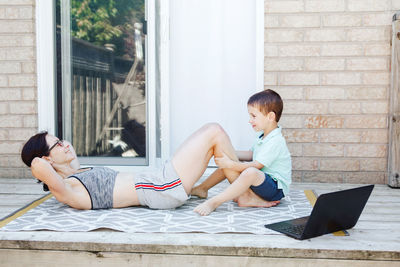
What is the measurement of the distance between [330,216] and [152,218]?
973mm

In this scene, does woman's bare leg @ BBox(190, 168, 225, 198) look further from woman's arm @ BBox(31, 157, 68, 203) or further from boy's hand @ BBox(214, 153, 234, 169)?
woman's arm @ BBox(31, 157, 68, 203)

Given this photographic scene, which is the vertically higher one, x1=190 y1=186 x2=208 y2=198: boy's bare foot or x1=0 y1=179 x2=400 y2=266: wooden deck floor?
x1=190 y1=186 x2=208 y2=198: boy's bare foot

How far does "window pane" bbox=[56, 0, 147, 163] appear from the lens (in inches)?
155

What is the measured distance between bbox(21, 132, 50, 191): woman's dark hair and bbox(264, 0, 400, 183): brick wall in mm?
1857

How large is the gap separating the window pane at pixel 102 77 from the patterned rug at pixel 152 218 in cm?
124

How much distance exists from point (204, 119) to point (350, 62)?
1298 mm

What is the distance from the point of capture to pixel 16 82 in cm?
390

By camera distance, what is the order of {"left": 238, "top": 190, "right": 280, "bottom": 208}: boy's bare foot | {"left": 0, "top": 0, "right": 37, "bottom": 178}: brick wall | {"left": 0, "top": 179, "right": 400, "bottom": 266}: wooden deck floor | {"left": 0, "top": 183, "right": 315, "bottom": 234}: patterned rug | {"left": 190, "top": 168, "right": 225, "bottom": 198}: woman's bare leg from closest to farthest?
{"left": 0, "top": 179, "right": 400, "bottom": 266}: wooden deck floor → {"left": 0, "top": 183, "right": 315, "bottom": 234}: patterned rug → {"left": 238, "top": 190, "right": 280, "bottom": 208}: boy's bare foot → {"left": 190, "top": 168, "right": 225, "bottom": 198}: woman's bare leg → {"left": 0, "top": 0, "right": 37, "bottom": 178}: brick wall

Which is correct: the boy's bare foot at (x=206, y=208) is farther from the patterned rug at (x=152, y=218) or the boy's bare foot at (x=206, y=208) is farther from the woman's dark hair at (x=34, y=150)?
the woman's dark hair at (x=34, y=150)

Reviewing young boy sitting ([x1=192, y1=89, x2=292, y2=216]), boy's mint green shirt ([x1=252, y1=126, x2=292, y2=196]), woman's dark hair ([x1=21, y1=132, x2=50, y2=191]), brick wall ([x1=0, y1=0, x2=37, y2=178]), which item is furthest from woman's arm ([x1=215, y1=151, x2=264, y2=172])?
brick wall ([x1=0, y1=0, x2=37, y2=178])

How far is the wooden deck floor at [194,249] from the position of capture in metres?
2.06

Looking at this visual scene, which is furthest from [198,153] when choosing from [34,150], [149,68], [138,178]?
[149,68]

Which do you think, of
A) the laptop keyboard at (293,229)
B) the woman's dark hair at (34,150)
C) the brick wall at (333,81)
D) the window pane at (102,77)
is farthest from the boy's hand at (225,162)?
the window pane at (102,77)

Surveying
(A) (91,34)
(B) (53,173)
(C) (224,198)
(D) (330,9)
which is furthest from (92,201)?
(D) (330,9)
